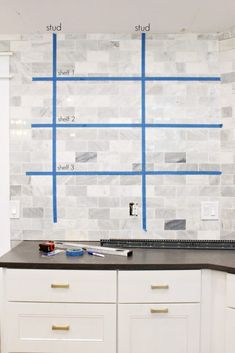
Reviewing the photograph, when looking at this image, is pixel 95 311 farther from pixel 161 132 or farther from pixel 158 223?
pixel 161 132

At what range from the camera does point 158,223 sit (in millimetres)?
2582

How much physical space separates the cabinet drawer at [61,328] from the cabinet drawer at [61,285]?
4cm

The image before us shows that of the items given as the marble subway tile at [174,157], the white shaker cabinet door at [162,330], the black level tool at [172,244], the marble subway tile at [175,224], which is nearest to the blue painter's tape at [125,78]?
the marble subway tile at [174,157]

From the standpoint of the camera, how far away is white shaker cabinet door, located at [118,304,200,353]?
6.57ft

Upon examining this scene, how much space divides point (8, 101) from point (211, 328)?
204 cm

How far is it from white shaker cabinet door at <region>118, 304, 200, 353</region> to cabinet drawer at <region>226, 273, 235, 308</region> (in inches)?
7.0

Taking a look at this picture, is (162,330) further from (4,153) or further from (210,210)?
(4,153)

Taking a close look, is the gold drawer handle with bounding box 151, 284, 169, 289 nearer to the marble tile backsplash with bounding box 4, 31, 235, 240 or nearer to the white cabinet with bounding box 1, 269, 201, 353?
the white cabinet with bounding box 1, 269, 201, 353

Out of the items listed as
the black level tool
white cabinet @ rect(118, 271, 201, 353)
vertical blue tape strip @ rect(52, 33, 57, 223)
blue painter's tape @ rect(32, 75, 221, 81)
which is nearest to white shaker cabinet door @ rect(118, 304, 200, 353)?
white cabinet @ rect(118, 271, 201, 353)

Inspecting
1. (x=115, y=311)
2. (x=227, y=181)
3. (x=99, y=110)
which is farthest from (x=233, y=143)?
(x=115, y=311)

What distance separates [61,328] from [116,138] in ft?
4.35

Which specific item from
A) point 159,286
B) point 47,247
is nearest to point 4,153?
point 47,247

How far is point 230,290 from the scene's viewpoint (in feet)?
6.42

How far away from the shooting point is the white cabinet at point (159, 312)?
2.00 metres
